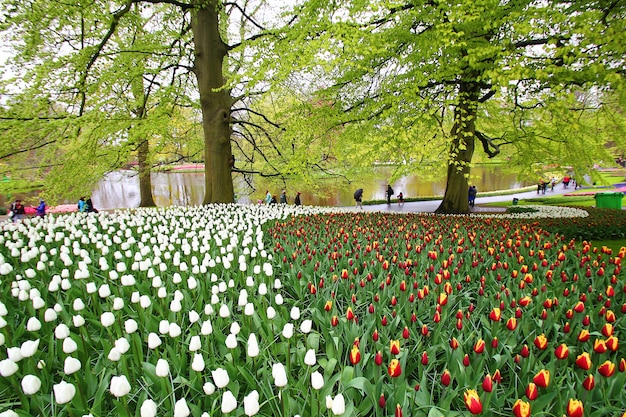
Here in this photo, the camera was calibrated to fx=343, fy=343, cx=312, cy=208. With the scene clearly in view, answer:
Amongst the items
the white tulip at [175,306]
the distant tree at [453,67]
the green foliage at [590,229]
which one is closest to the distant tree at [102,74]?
the distant tree at [453,67]

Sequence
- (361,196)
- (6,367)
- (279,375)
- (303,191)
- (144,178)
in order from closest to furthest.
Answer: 1. (279,375)
2. (6,367)
3. (144,178)
4. (361,196)
5. (303,191)

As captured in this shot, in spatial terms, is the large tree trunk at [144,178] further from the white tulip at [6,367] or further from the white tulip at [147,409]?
the white tulip at [147,409]

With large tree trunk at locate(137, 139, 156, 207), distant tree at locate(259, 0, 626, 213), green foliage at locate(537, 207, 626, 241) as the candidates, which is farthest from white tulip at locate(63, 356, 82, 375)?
large tree trunk at locate(137, 139, 156, 207)

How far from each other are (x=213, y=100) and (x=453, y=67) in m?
6.32

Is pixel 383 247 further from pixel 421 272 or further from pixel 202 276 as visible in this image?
pixel 202 276

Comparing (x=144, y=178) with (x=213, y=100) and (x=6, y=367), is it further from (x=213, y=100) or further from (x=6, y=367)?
(x=6, y=367)

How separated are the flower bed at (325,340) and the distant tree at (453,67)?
3.99 metres

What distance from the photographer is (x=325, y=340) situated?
2332mm

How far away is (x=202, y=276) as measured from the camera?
3.22 m

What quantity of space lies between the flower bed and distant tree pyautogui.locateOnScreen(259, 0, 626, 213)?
3.99 meters

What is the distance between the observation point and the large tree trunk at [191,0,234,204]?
943cm

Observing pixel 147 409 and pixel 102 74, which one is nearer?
pixel 147 409

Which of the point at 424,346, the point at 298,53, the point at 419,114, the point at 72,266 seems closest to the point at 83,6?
the point at 298,53

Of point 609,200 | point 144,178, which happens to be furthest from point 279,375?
point 609,200
